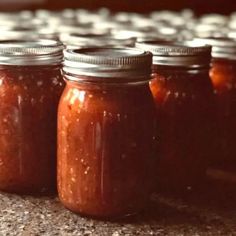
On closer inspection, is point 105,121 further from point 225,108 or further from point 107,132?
point 225,108

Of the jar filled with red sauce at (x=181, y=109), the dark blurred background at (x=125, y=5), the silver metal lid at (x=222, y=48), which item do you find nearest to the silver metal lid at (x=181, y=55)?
the jar filled with red sauce at (x=181, y=109)

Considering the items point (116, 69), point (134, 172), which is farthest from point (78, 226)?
point (116, 69)

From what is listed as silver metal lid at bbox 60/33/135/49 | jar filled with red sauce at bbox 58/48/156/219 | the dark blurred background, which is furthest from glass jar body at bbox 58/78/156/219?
the dark blurred background

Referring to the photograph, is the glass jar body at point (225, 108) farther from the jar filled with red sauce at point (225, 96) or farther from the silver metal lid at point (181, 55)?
the silver metal lid at point (181, 55)

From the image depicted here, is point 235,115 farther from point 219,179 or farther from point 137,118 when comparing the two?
point 137,118

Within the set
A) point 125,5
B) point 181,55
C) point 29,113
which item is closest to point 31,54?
point 29,113

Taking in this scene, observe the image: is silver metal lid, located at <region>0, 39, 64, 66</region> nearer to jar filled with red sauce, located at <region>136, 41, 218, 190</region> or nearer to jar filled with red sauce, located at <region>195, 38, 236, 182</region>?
jar filled with red sauce, located at <region>136, 41, 218, 190</region>
